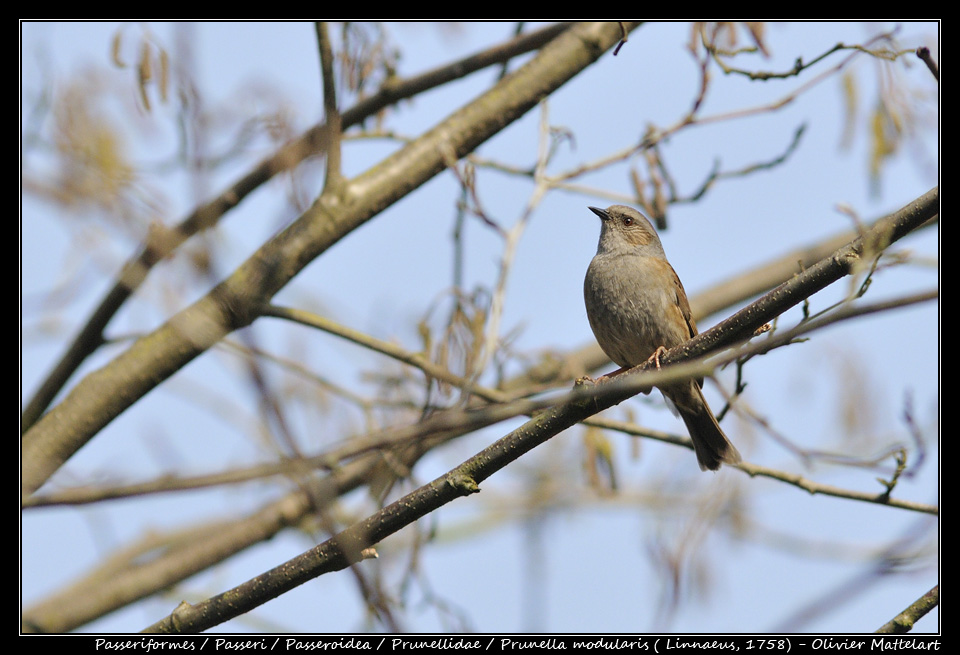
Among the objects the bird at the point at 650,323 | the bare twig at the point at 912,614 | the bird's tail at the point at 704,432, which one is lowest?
the bare twig at the point at 912,614

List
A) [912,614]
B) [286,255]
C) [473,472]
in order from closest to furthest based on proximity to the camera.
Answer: [912,614], [473,472], [286,255]

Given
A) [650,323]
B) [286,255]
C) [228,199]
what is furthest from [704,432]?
[228,199]

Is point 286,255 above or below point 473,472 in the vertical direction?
above

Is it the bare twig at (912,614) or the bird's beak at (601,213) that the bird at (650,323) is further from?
the bare twig at (912,614)

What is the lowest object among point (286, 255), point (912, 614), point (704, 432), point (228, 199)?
point (912, 614)

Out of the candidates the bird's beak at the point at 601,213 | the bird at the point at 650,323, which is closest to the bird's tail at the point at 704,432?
the bird at the point at 650,323

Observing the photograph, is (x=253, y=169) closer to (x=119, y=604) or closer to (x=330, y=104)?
(x=330, y=104)

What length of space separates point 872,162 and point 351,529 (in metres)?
3.64

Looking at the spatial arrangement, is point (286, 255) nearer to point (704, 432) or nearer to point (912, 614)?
point (704, 432)

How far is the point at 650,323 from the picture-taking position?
5.38 metres

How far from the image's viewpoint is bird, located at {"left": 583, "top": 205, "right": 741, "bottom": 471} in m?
5.32

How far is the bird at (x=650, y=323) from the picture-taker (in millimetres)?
5324

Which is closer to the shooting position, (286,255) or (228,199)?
(286,255)

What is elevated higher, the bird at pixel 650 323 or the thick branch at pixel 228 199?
the thick branch at pixel 228 199
